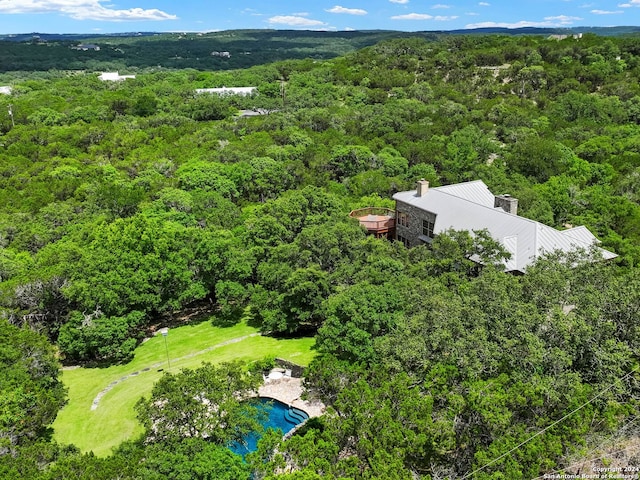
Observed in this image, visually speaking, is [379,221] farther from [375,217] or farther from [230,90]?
[230,90]

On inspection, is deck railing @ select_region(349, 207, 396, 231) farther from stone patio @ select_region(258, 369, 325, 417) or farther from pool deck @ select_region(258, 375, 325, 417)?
pool deck @ select_region(258, 375, 325, 417)

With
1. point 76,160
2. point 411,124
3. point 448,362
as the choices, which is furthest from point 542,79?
point 448,362

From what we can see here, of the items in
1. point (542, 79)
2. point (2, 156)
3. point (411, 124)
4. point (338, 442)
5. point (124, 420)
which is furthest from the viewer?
point (542, 79)

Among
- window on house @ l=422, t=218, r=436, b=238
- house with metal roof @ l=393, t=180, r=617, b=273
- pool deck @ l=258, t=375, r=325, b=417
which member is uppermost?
house with metal roof @ l=393, t=180, r=617, b=273

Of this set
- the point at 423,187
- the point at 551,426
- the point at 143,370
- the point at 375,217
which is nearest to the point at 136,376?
the point at 143,370

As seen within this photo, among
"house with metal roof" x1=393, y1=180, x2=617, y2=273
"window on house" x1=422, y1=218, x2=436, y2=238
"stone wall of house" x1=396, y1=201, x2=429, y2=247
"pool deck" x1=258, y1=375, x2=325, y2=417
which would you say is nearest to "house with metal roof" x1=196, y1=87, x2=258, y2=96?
"stone wall of house" x1=396, y1=201, x2=429, y2=247

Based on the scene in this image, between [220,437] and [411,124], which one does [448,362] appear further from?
[411,124]

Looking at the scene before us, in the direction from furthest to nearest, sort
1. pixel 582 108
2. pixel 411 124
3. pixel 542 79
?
1. pixel 542 79
2. pixel 582 108
3. pixel 411 124
